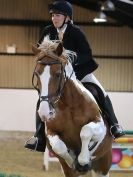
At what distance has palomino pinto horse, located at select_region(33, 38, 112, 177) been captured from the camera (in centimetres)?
430

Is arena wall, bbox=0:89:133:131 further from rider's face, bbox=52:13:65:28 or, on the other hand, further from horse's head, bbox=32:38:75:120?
horse's head, bbox=32:38:75:120

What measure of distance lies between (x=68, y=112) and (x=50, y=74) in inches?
18.9

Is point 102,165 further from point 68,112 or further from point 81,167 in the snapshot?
point 68,112

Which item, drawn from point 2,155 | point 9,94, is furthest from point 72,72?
point 9,94

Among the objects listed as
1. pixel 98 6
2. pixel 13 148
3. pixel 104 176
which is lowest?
pixel 13 148

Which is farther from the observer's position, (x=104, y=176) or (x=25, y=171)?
(x=25, y=171)

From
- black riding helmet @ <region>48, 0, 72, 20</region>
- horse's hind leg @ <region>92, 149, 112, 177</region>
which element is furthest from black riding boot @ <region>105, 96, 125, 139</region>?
black riding helmet @ <region>48, 0, 72, 20</region>

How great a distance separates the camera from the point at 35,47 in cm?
455

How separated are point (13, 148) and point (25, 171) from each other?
268 cm

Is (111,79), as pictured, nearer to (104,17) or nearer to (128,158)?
(104,17)

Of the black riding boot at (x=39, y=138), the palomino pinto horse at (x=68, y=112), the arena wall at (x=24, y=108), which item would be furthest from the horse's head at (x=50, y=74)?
the arena wall at (x=24, y=108)

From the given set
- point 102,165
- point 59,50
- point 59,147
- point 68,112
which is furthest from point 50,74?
point 102,165

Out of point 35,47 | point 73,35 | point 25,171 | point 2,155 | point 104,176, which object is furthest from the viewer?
point 2,155

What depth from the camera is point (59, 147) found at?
452 cm
